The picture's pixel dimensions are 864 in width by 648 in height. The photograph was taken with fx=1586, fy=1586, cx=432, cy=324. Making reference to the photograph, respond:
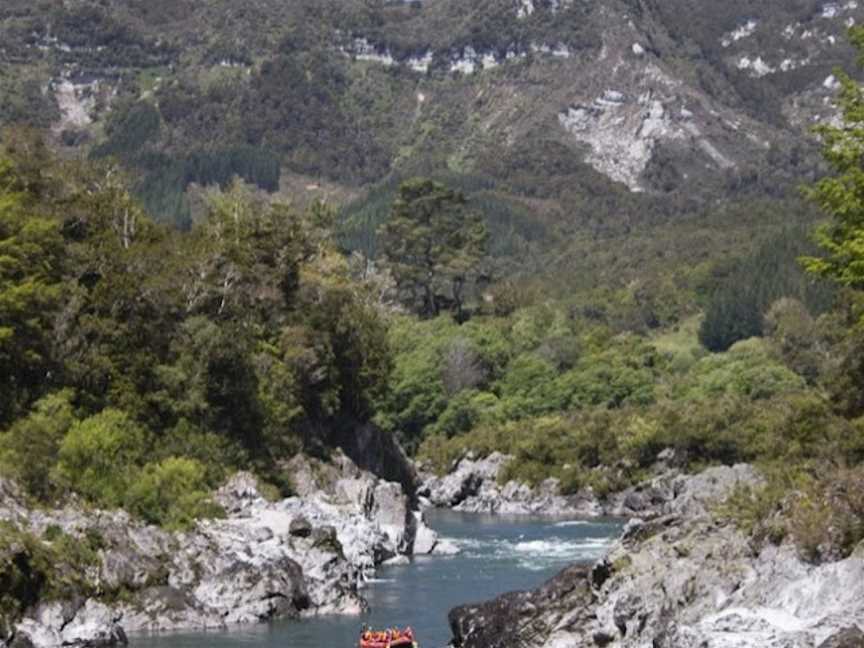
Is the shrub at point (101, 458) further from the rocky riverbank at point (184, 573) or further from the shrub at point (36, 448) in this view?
the rocky riverbank at point (184, 573)

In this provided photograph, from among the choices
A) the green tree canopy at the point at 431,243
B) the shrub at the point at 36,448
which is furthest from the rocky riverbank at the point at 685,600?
the green tree canopy at the point at 431,243

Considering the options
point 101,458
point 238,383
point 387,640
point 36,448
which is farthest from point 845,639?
point 238,383

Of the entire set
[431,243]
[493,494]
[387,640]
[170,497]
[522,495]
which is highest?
[431,243]

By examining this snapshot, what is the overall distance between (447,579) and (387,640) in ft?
69.0

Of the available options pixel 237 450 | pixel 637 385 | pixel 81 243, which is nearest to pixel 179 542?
pixel 237 450

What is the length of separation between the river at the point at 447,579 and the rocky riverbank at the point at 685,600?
6407mm

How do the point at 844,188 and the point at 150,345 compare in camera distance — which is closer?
the point at 844,188

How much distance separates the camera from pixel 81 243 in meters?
76.4

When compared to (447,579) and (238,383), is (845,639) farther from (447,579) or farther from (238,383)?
(238,383)

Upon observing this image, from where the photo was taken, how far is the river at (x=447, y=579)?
178ft

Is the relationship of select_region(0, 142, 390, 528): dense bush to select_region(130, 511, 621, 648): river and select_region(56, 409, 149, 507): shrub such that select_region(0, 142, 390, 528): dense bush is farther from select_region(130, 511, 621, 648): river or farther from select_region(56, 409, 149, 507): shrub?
select_region(130, 511, 621, 648): river

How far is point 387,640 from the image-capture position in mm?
50438

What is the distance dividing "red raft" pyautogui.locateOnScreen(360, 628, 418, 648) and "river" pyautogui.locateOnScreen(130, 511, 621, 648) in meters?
2.77

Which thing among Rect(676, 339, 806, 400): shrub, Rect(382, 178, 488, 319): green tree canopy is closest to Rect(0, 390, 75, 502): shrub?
Rect(676, 339, 806, 400): shrub
